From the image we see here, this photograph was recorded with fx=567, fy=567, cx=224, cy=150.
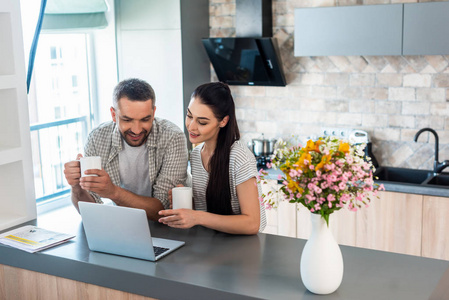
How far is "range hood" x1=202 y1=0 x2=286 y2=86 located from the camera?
4102 millimetres

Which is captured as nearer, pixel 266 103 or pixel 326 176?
pixel 326 176

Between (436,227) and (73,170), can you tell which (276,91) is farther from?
(73,170)

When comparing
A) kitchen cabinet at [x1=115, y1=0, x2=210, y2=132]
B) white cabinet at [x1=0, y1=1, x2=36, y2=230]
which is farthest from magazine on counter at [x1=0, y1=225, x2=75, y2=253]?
kitchen cabinet at [x1=115, y1=0, x2=210, y2=132]

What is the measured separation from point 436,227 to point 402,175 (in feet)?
1.94

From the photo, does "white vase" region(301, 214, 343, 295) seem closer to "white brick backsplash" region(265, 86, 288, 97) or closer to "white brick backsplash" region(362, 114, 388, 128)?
"white brick backsplash" region(362, 114, 388, 128)

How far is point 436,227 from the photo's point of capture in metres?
A: 3.47

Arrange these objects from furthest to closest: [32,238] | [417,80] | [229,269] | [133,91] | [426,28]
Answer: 1. [417,80]
2. [426,28]
3. [133,91]
4. [32,238]
5. [229,269]

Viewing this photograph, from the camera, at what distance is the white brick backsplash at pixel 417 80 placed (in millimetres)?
3828

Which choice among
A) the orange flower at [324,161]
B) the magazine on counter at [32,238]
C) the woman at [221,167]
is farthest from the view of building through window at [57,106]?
the orange flower at [324,161]

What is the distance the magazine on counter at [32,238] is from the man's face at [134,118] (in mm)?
538

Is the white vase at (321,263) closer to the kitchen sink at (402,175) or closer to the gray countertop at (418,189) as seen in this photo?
the gray countertop at (418,189)

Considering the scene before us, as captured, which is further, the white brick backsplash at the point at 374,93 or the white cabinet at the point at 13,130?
the white brick backsplash at the point at 374,93

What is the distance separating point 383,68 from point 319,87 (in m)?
0.48

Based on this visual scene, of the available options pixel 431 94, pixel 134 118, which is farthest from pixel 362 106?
pixel 134 118
